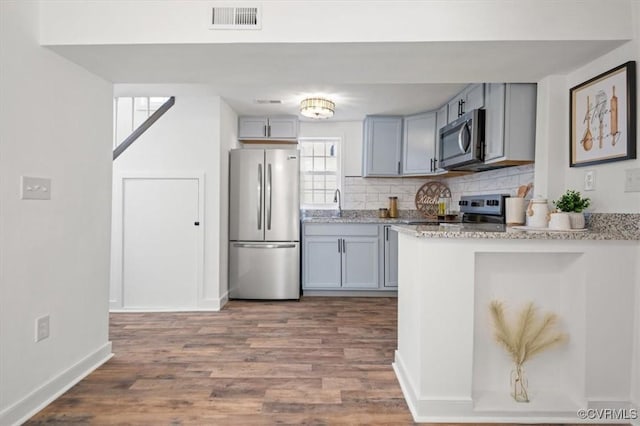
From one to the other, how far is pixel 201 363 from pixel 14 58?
6.68 feet

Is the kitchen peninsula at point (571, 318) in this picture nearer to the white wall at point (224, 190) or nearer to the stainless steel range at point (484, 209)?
the stainless steel range at point (484, 209)

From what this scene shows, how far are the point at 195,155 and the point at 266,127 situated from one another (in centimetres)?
104

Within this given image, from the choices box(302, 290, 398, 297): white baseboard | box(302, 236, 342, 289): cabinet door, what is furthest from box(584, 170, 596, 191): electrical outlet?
box(302, 236, 342, 289): cabinet door

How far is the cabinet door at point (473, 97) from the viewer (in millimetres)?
3021

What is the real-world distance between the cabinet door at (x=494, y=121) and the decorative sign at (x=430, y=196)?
1703 millimetres

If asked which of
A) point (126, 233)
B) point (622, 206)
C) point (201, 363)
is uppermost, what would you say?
point (622, 206)

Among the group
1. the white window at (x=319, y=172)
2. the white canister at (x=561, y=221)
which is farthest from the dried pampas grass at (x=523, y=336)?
the white window at (x=319, y=172)

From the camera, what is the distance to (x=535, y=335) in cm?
184

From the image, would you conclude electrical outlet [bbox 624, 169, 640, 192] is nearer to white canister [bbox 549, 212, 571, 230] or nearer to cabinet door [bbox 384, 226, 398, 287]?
white canister [bbox 549, 212, 571, 230]

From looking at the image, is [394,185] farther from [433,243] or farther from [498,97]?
[433,243]

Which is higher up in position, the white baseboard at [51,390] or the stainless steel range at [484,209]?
the stainless steel range at [484,209]

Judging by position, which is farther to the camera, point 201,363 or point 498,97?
point 498,97

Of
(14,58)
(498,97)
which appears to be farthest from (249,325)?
(498,97)

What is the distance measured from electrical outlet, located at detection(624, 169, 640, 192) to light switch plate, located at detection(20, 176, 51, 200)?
307 cm
